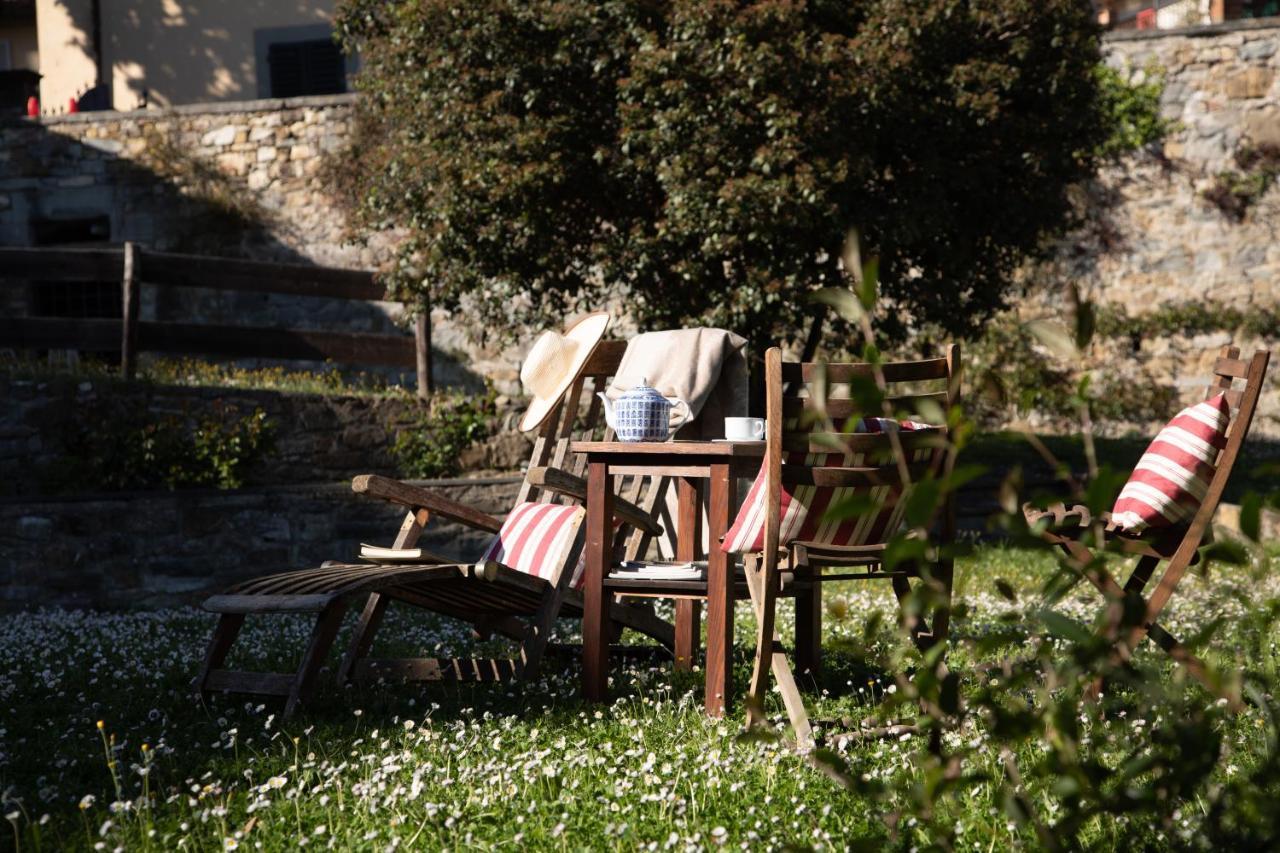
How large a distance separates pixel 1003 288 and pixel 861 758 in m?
6.58

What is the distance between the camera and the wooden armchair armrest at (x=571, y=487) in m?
4.34

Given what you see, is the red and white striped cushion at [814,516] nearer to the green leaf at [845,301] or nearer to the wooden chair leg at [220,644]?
the wooden chair leg at [220,644]

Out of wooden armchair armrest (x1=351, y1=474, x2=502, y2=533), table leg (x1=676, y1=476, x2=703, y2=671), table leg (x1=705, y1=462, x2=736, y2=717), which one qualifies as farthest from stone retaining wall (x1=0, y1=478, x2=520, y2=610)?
table leg (x1=705, y1=462, x2=736, y2=717)

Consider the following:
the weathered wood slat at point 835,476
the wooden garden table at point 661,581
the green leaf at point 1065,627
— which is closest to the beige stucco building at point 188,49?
the wooden garden table at point 661,581

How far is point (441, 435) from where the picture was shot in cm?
915

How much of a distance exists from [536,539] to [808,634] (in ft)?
3.38

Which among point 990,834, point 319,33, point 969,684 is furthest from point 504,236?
point 319,33

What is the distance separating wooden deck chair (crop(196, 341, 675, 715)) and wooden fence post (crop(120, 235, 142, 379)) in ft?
15.6

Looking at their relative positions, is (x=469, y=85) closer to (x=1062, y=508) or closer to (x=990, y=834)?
(x=1062, y=508)

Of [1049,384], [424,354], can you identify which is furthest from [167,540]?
[1049,384]

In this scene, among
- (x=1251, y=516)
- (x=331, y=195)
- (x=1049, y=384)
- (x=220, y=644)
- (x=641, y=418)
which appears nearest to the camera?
(x=1251, y=516)

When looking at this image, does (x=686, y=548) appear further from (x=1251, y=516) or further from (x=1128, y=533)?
(x=1251, y=516)

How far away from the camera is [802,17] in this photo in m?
7.95

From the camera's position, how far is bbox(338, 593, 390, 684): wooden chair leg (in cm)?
446
